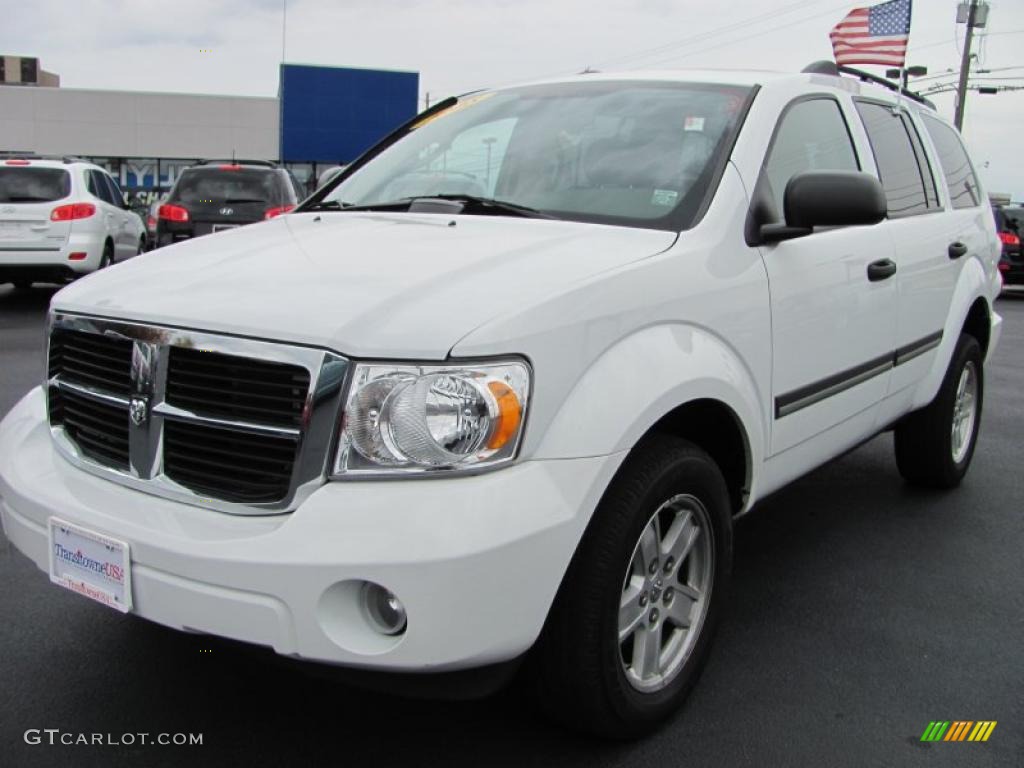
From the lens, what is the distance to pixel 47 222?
1147 cm

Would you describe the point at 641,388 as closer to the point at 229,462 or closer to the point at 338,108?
the point at 229,462

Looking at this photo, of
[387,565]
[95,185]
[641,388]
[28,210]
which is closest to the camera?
[387,565]

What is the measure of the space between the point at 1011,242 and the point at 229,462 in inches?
744

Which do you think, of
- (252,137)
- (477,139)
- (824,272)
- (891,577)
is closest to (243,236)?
(477,139)

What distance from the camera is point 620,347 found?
7.95 feet

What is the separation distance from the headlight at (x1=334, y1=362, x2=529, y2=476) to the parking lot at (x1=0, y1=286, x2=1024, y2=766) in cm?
34

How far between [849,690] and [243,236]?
7.55ft

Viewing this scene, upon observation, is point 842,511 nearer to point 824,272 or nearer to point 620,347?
point 824,272

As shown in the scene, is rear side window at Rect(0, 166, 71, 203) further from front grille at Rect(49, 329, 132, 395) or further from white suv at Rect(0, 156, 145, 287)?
front grille at Rect(49, 329, 132, 395)

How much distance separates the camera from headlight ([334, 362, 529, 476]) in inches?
83.7

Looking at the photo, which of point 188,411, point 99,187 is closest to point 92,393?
point 188,411

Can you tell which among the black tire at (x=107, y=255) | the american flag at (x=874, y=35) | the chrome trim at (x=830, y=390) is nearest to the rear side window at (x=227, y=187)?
the black tire at (x=107, y=255)

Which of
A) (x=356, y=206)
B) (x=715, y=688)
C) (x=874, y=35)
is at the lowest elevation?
(x=715, y=688)

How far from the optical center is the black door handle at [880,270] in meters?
3.62
